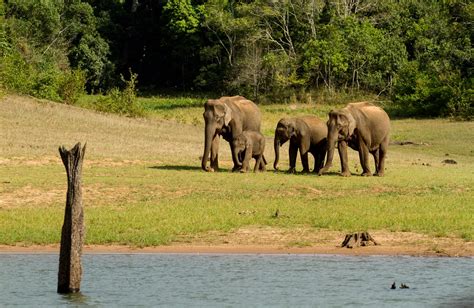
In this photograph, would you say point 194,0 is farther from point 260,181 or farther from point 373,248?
point 373,248

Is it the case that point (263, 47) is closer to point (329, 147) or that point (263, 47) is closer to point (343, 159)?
point (329, 147)

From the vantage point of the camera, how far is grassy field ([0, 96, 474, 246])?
766 inches

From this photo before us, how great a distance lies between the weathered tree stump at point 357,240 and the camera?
18.1 metres

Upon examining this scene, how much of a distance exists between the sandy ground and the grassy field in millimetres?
268

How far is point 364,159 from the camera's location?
94.8ft

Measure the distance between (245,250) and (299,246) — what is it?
2.86ft

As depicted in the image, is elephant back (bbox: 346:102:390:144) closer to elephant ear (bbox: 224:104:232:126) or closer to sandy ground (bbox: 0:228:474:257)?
elephant ear (bbox: 224:104:232:126)

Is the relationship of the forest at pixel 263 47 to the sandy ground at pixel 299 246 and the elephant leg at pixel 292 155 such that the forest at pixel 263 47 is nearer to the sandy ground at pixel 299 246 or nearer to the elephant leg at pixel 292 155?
the elephant leg at pixel 292 155

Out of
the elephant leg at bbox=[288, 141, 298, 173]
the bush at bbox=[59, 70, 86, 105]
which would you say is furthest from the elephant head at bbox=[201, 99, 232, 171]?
the bush at bbox=[59, 70, 86, 105]

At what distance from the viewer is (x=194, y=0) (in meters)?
78.7

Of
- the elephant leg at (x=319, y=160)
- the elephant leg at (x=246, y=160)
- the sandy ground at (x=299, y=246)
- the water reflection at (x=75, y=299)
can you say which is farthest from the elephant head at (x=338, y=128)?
the water reflection at (x=75, y=299)

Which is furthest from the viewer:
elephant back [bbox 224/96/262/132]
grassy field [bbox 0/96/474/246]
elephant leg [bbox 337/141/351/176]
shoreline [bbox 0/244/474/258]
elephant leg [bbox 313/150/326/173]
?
elephant back [bbox 224/96/262/132]

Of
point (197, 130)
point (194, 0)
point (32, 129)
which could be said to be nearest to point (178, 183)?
point (32, 129)

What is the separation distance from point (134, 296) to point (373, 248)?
4.75 m
